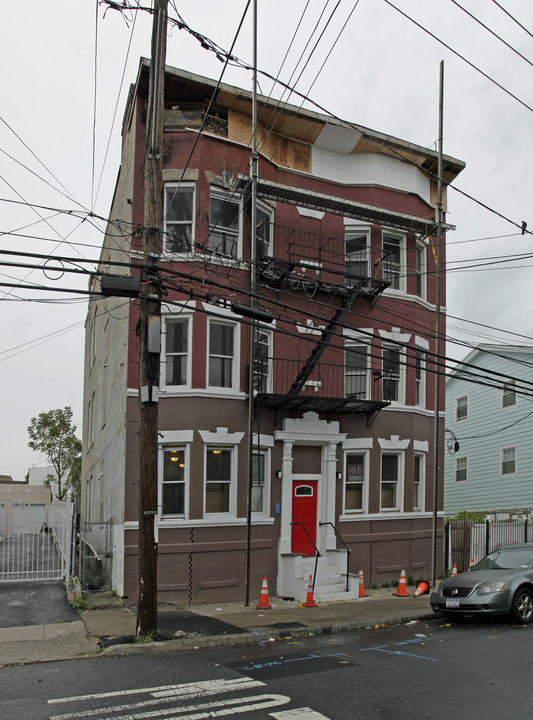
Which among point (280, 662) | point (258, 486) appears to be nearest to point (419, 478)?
point (258, 486)

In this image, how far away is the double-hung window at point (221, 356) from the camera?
16.0 m

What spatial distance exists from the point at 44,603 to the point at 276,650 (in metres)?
5.59

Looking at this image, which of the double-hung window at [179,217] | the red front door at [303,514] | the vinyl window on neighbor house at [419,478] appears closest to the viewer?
the double-hung window at [179,217]

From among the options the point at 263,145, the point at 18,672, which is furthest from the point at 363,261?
the point at 18,672

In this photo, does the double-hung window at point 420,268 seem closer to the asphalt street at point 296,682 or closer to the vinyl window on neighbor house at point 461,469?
the asphalt street at point 296,682

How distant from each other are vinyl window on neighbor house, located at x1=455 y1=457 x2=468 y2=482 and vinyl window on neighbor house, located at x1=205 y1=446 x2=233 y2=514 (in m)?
17.7

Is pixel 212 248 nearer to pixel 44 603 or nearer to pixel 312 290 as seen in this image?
pixel 312 290

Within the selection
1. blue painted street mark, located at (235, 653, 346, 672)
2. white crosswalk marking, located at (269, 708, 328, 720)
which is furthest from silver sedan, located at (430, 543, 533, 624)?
white crosswalk marking, located at (269, 708, 328, 720)

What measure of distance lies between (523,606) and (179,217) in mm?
11090

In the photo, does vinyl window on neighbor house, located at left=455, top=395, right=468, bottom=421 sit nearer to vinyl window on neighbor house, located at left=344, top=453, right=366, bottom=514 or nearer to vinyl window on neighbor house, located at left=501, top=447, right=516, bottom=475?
vinyl window on neighbor house, located at left=501, top=447, right=516, bottom=475

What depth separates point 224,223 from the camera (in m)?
16.5

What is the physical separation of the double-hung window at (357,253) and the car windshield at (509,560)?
7.91 meters

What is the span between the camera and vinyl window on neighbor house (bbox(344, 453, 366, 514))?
17828 millimetres

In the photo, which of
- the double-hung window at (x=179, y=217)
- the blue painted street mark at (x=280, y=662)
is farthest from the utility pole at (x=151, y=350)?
the double-hung window at (x=179, y=217)
